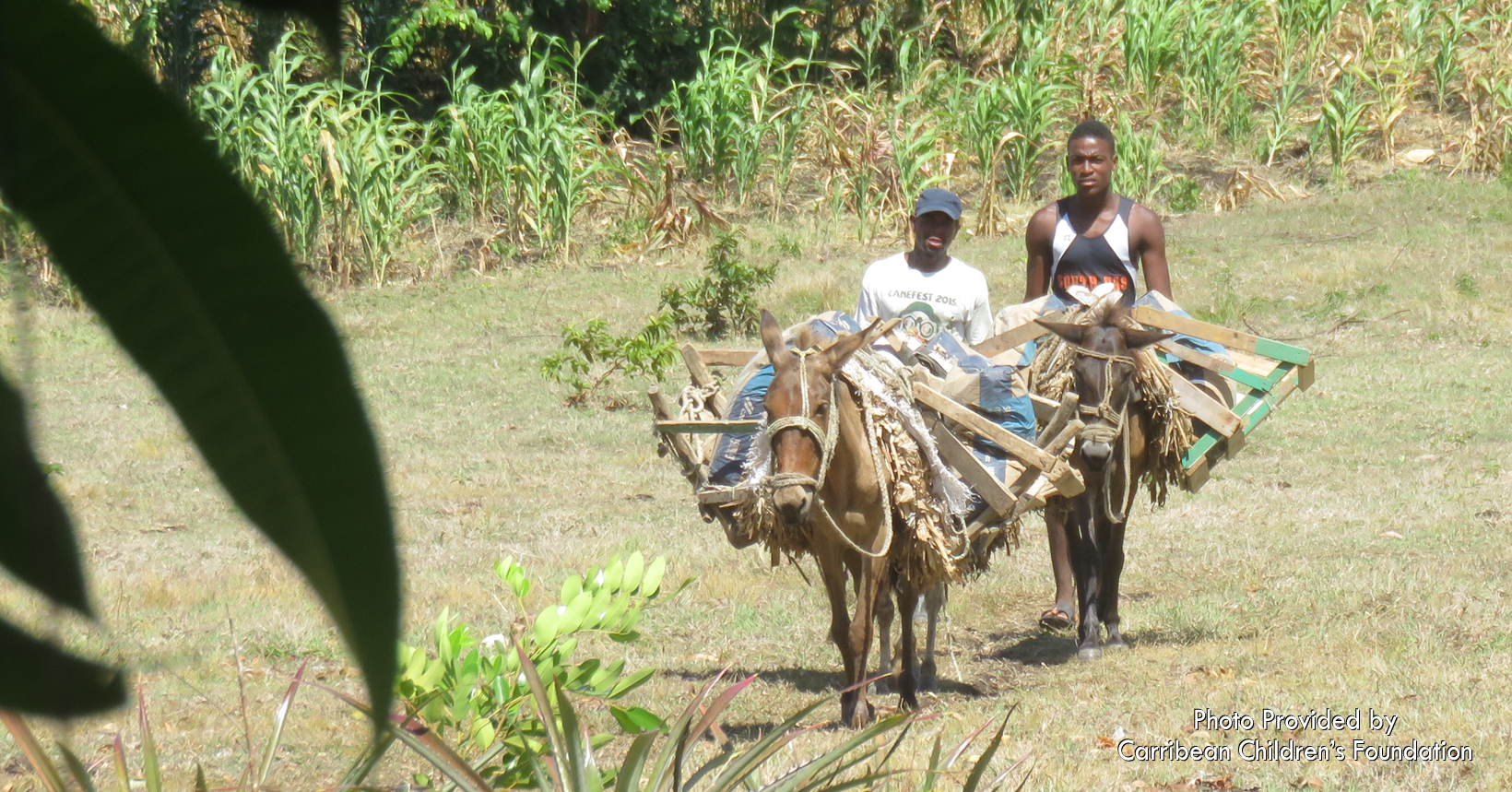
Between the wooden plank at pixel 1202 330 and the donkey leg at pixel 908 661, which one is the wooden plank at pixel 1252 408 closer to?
the wooden plank at pixel 1202 330

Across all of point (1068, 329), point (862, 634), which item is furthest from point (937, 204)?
point (862, 634)

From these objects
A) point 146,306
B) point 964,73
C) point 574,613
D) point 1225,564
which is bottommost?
point 1225,564

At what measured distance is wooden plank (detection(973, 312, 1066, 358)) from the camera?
5.68m

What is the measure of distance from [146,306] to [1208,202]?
17402 mm

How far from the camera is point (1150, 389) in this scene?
18.9 ft

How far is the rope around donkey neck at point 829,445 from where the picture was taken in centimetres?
449

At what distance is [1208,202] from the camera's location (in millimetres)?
16672

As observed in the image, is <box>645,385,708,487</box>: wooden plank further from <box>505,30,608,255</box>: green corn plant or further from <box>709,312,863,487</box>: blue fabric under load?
<box>505,30,608,255</box>: green corn plant

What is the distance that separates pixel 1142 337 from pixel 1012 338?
1.66 ft

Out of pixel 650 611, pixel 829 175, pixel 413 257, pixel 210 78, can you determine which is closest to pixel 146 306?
pixel 210 78

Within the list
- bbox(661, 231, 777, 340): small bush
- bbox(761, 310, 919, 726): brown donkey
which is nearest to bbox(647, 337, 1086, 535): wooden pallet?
bbox(761, 310, 919, 726): brown donkey

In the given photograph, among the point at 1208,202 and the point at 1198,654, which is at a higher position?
the point at 1208,202

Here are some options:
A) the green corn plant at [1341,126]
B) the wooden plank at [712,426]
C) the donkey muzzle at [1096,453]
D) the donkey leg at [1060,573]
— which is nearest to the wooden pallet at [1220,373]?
the donkey muzzle at [1096,453]

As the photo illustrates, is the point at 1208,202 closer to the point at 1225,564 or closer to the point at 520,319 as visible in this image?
the point at 520,319
